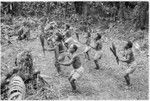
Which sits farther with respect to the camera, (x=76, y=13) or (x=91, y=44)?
(x=76, y=13)

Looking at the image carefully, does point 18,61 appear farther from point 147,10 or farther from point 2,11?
point 2,11

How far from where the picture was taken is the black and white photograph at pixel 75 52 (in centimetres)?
941

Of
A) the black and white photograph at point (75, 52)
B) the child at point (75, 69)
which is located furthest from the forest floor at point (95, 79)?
the child at point (75, 69)

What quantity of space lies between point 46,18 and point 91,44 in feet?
30.1

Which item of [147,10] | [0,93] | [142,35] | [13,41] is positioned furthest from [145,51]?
[0,93]

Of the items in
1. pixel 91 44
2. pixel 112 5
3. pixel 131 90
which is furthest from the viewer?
pixel 112 5

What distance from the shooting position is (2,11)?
853 inches

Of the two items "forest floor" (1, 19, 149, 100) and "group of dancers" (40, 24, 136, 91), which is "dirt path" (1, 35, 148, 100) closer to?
"forest floor" (1, 19, 149, 100)

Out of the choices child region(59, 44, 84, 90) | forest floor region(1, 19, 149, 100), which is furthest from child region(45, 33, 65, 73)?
child region(59, 44, 84, 90)

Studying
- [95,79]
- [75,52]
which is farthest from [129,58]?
[75,52]

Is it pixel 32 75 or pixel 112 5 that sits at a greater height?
pixel 112 5

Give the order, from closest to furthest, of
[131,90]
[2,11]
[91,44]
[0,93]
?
[0,93], [131,90], [91,44], [2,11]

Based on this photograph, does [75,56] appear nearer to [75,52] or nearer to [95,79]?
[75,52]

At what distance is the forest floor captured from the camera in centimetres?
964
